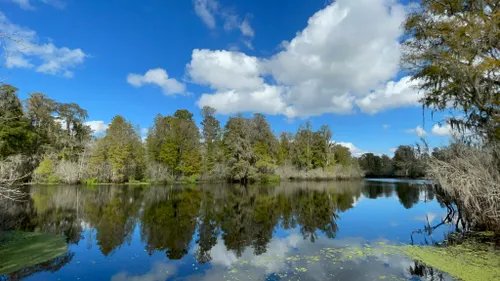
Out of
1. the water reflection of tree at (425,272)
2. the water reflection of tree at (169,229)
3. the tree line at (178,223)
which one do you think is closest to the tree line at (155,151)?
the tree line at (178,223)

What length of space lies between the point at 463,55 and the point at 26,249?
16632 millimetres

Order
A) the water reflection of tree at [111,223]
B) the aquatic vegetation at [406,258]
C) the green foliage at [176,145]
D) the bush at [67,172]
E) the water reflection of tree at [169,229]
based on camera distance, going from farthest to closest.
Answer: the green foliage at [176,145], the bush at [67,172], the water reflection of tree at [111,223], the water reflection of tree at [169,229], the aquatic vegetation at [406,258]

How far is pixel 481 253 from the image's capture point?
8.39 meters

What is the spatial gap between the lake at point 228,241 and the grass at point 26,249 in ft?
1.02

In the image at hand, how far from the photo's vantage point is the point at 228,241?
11.3m

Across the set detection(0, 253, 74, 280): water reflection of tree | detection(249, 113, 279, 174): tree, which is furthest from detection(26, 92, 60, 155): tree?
detection(0, 253, 74, 280): water reflection of tree

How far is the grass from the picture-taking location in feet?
25.5

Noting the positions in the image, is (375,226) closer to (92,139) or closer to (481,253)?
(481,253)

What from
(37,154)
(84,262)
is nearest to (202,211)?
(84,262)

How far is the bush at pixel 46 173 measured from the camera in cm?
3917

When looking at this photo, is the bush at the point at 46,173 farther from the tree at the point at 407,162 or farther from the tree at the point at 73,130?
the tree at the point at 407,162

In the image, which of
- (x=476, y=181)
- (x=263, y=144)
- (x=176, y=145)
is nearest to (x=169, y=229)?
(x=476, y=181)

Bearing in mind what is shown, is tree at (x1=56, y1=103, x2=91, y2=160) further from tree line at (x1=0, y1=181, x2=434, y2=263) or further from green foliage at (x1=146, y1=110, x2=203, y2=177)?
tree line at (x1=0, y1=181, x2=434, y2=263)

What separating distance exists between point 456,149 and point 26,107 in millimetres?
50699
